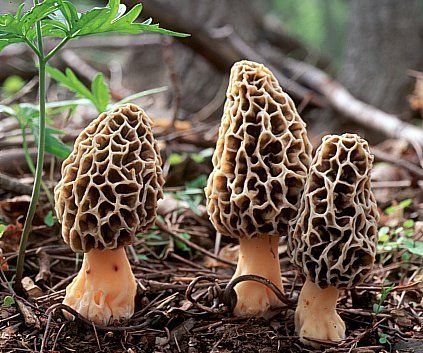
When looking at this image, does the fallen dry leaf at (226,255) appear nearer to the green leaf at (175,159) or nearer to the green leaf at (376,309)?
the green leaf at (175,159)

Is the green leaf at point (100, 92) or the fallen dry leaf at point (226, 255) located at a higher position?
the green leaf at point (100, 92)

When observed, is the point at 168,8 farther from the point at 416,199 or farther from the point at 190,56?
the point at 416,199

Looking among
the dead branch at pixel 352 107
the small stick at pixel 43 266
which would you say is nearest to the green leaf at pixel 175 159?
the small stick at pixel 43 266

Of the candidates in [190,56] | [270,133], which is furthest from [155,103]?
[270,133]

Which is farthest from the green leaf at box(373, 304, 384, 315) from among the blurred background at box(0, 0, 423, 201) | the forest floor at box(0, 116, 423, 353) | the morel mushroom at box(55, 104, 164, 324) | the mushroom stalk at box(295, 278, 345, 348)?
the blurred background at box(0, 0, 423, 201)

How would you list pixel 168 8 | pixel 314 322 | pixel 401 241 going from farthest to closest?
pixel 168 8
pixel 401 241
pixel 314 322

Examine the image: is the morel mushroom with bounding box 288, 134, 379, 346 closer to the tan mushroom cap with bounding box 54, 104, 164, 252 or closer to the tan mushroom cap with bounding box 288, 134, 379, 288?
the tan mushroom cap with bounding box 288, 134, 379, 288
